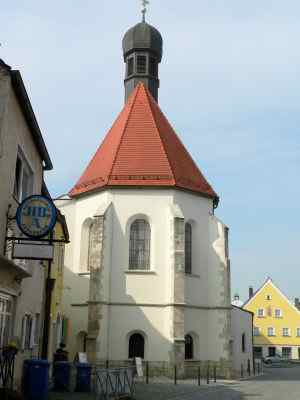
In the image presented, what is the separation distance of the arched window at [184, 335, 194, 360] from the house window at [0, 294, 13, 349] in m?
15.0

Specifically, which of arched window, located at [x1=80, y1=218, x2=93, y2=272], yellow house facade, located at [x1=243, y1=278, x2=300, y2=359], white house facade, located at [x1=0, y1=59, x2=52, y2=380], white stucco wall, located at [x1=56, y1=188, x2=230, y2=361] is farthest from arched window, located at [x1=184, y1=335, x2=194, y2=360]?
yellow house facade, located at [x1=243, y1=278, x2=300, y2=359]

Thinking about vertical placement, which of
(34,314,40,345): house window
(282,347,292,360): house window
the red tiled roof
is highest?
the red tiled roof

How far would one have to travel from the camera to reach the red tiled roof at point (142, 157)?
89.9ft

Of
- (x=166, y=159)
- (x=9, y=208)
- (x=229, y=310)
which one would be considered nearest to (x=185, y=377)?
(x=229, y=310)

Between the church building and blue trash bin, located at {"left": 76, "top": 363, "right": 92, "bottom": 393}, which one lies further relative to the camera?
the church building

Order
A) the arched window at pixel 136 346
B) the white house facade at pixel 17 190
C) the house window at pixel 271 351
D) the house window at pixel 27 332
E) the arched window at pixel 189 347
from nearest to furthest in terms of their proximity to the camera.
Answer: the white house facade at pixel 17 190
the house window at pixel 27 332
the arched window at pixel 136 346
the arched window at pixel 189 347
the house window at pixel 271 351

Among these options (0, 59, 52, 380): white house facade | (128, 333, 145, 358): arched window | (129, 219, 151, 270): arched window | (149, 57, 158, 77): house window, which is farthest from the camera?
(149, 57, 158, 77): house window

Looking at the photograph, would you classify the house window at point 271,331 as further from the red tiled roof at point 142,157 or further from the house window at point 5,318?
the house window at point 5,318

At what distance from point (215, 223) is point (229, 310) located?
4410mm

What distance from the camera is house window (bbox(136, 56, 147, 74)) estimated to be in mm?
33750

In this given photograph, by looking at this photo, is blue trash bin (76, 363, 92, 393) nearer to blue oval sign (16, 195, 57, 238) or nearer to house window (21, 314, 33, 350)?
house window (21, 314, 33, 350)

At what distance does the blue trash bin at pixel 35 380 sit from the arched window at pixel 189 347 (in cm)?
1439

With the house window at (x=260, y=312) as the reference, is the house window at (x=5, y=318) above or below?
below

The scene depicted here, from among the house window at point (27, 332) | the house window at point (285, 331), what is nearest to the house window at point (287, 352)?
the house window at point (285, 331)
